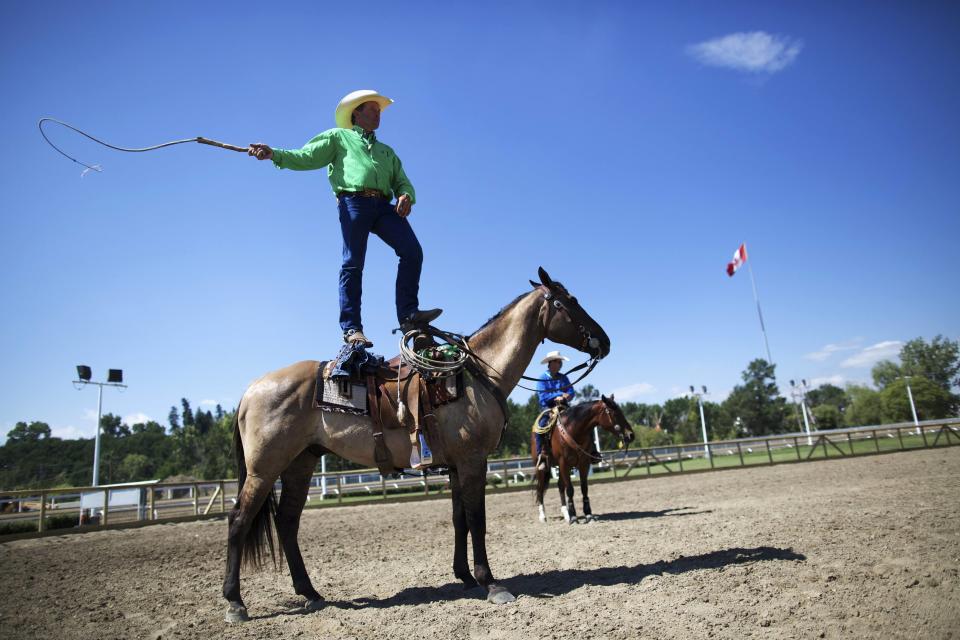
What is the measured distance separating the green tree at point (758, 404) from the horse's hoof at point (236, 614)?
98742 millimetres

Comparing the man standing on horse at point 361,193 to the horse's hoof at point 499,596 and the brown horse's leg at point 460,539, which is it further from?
the horse's hoof at point 499,596

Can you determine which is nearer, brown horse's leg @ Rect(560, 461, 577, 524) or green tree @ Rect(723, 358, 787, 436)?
brown horse's leg @ Rect(560, 461, 577, 524)

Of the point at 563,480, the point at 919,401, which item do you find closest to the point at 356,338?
the point at 563,480

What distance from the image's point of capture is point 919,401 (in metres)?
70.2

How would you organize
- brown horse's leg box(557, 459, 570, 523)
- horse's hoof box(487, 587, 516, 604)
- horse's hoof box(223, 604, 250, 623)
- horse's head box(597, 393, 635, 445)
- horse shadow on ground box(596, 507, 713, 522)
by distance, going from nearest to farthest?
horse's hoof box(487, 587, 516, 604) < horse's hoof box(223, 604, 250, 623) < horse shadow on ground box(596, 507, 713, 522) < brown horse's leg box(557, 459, 570, 523) < horse's head box(597, 393, 635, 445)

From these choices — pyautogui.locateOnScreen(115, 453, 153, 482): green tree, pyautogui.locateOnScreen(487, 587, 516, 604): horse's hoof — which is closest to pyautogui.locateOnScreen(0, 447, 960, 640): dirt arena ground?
pyautogui.locateOnScreen(487, 587, 516, 604): horse's hoof

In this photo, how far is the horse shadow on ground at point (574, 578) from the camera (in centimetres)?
523

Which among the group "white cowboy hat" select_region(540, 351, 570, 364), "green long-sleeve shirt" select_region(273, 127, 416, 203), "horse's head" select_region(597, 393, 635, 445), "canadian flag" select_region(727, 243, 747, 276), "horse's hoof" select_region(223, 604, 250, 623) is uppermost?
"canadian flag" select_region(727, 243, 747, 276)

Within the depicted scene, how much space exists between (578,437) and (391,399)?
7259 mm

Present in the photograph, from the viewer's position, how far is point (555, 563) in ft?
21.6

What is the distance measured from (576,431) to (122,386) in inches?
1318

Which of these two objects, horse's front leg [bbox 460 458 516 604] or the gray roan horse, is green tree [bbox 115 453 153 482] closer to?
the gray roan horse

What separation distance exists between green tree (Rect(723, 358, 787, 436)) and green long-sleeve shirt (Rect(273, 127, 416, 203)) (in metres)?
98.0

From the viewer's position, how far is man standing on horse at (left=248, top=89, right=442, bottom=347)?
228 inches
